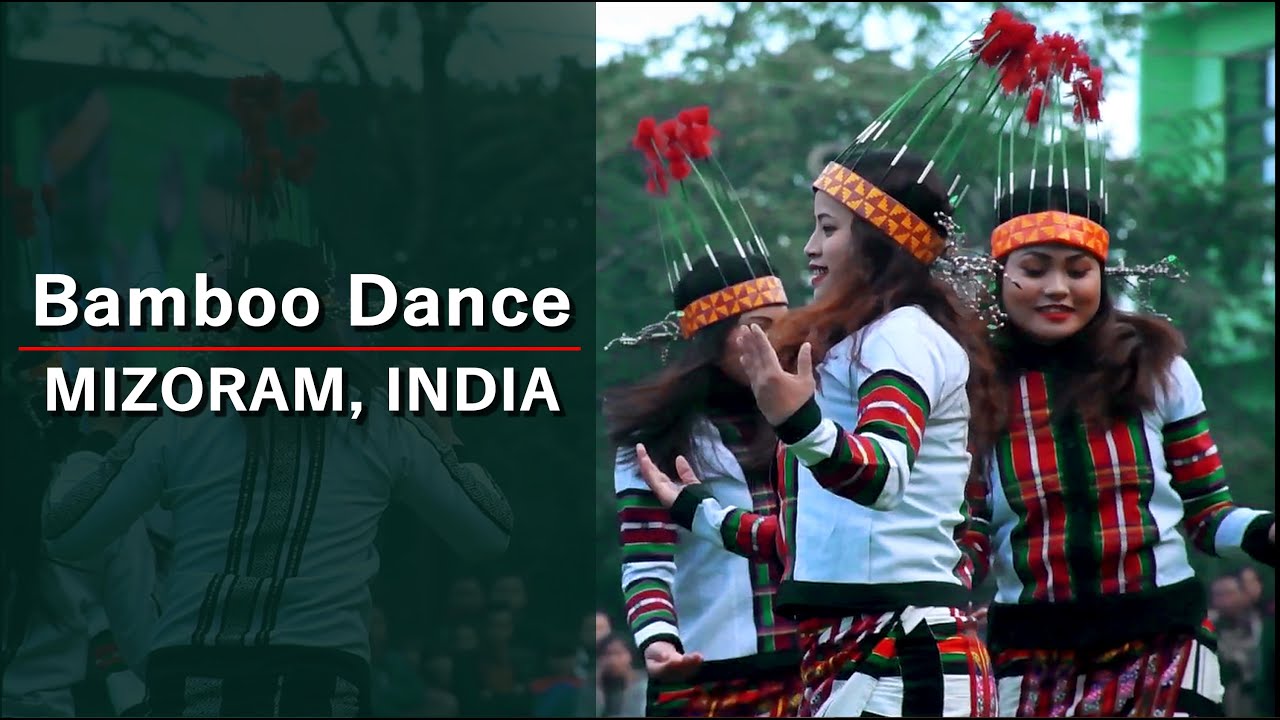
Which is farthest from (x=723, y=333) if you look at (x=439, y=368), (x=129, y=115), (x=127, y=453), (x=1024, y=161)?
(x=1024, y=161)

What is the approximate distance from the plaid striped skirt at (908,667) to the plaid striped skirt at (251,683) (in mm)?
1070

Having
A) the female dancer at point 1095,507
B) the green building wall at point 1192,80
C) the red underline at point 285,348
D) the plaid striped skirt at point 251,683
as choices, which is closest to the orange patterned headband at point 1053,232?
the female dancer at point 1095,507

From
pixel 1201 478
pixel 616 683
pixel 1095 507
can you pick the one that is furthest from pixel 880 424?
pixel 616 683

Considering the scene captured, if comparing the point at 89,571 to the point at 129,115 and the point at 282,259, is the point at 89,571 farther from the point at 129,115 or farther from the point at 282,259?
the point at 129,115

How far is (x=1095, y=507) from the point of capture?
14.9 feet

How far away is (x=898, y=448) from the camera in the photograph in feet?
12.4

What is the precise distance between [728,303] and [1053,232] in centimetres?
103

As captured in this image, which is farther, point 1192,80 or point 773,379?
point 1192,80

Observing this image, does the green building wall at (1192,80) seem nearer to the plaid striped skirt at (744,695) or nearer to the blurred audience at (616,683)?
the blurred audience at (616,683)

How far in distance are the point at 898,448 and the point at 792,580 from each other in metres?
0.46

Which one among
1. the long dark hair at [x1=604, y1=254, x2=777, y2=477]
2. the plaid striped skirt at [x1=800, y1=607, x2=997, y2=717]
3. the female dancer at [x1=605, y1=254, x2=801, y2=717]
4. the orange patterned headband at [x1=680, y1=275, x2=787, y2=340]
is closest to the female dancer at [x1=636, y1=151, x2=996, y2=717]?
the plaid striped skirt at [x1=800, y1=607, x2=997, y2=717]

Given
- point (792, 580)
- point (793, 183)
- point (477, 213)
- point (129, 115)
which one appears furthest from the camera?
point (793, 183)

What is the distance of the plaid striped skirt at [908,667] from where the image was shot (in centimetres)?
398

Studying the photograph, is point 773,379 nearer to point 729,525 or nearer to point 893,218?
point 893,218
